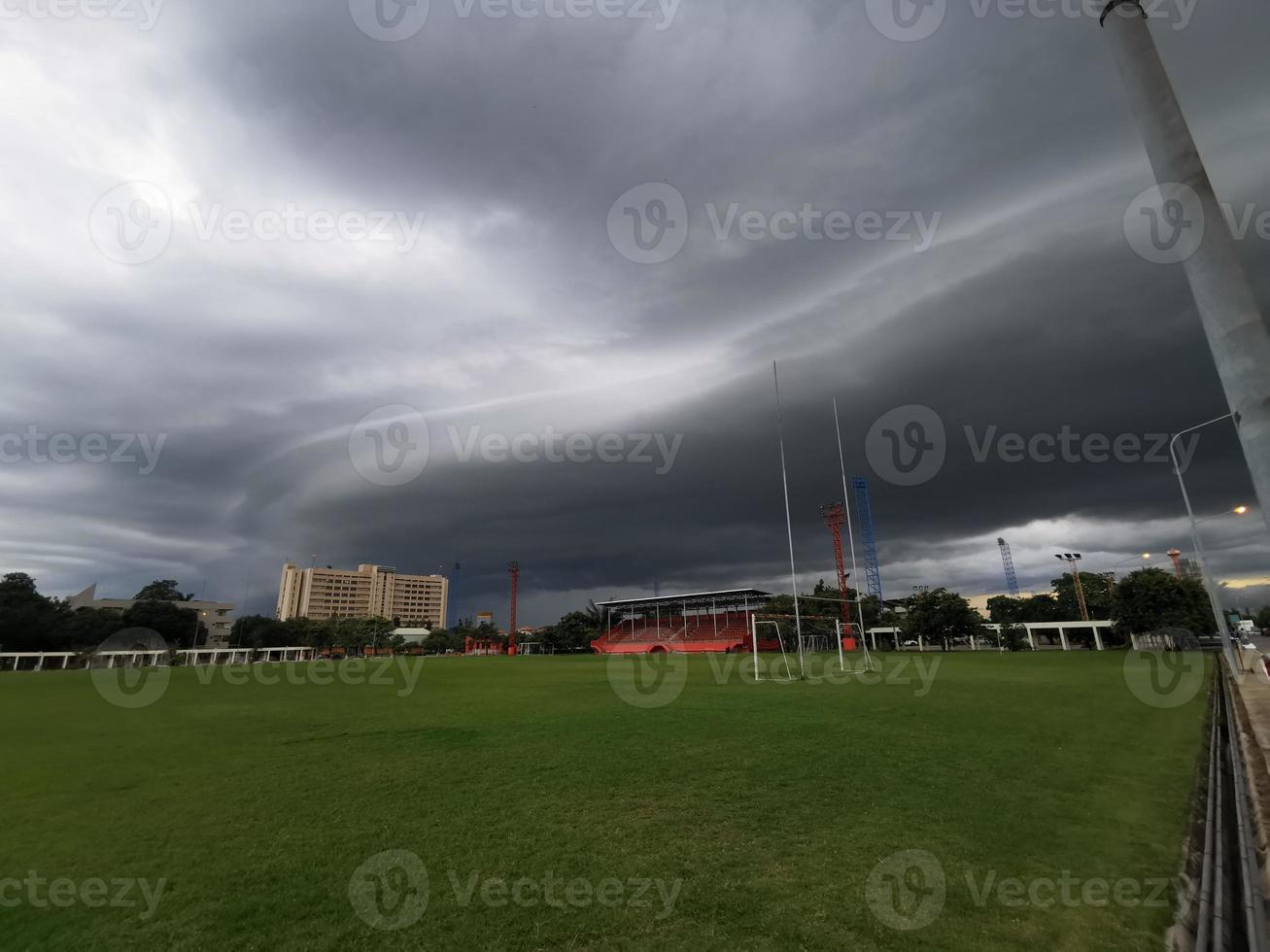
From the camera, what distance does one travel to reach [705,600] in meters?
97.5

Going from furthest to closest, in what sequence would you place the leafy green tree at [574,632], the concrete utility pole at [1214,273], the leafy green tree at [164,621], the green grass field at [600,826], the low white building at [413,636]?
the low white building at [413,636] < the leafy green tree at [574,632] < the leafy green tree at [164,621] < the green grass field at [600,826] < the concrete utility pole at [1214,273]

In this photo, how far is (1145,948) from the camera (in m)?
5.36

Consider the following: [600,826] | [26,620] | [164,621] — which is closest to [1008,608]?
[600,826]

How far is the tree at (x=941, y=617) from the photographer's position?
2790 inches

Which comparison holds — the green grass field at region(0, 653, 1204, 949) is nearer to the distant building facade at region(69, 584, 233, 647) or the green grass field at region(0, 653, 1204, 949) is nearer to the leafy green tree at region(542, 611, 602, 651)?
the leafy green tree at region(542, 611, 602, 651)

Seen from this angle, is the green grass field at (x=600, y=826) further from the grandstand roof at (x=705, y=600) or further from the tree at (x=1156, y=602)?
the grandstand roof at (x=705, y=600)

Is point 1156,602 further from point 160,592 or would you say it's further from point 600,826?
point 160,592

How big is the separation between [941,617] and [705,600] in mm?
36632

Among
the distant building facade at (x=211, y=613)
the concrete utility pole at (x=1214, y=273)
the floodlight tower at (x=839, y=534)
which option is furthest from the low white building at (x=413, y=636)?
the concrete utility pole at (x=1214, y=273)

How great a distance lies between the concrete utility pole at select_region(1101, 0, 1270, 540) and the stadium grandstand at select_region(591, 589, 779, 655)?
88.5m

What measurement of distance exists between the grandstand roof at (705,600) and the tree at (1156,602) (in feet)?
151

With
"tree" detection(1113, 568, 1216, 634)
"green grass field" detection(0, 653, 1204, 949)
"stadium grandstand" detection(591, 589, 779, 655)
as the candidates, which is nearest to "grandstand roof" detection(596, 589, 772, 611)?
"stadium grandstand" detection(591, 589, 779, 655)

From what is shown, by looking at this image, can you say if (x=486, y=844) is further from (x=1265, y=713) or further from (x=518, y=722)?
(x=1265, y=713)

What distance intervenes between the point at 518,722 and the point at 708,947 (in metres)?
13.3
